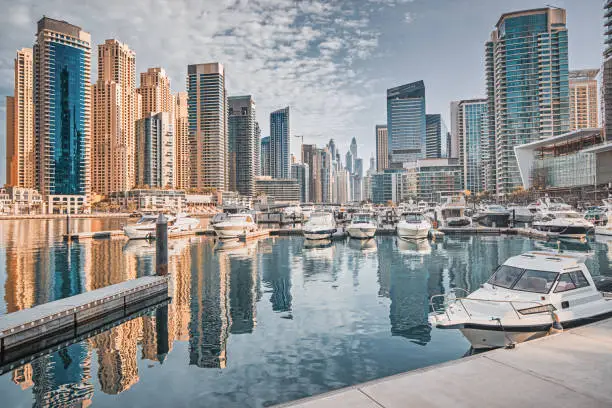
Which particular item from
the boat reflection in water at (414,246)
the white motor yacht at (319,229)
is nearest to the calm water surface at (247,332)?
the boat reflection in water at (414,246)

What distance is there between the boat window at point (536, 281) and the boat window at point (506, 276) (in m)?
0.24

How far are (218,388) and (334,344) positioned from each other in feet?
16.0

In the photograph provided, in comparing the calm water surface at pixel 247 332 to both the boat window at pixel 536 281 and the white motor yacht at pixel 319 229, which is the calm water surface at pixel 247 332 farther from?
the white motor yacht at pixel 319 229

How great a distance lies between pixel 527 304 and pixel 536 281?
4.34 feet

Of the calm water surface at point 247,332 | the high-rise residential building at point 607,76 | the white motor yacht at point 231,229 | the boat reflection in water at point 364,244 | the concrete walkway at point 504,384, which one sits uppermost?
the high-rise residential building at point 607,76

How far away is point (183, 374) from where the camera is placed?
12508 mm

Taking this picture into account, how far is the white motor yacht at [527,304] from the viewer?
1239cm

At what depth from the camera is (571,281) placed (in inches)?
539

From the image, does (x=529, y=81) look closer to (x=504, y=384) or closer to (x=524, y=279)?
(x=524, y=279)

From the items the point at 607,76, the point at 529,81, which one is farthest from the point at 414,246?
the point at 529,81

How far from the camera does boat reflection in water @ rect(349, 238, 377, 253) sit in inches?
1781

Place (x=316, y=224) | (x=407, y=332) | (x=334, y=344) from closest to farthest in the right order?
(x=334, y=344) < (x=407, y=332) < (x=316, y=224)

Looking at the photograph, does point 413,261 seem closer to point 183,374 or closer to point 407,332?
point 407,332

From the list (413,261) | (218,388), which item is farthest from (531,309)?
(413,261)
